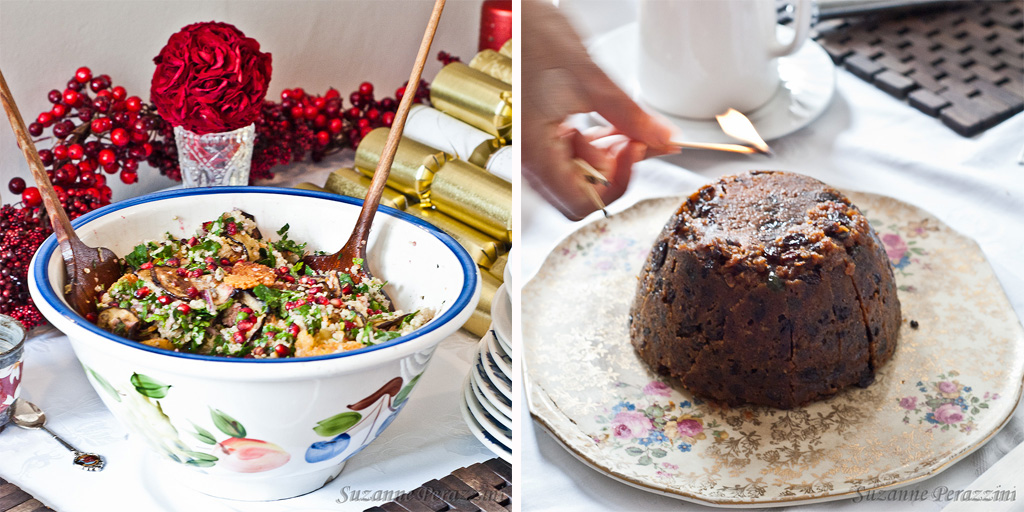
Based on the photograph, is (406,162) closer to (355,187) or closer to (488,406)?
(355,187)

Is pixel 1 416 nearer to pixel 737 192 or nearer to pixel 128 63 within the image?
pixel 128 63

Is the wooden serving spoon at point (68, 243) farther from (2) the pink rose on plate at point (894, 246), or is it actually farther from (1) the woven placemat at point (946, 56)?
(1) the woven placemat at point (946, 56)

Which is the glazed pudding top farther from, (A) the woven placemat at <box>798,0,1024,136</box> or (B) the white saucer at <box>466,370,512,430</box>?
(A) the woven placemat at <box>798,0,1024,136</box>

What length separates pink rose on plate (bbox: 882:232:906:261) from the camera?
31.2 inches

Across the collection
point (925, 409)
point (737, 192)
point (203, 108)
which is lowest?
point (925, 409)

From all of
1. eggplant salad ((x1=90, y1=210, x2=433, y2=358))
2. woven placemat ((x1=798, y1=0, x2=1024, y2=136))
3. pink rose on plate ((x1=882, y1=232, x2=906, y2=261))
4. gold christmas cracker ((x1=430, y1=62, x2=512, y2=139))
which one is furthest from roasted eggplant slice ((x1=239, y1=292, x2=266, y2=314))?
woven placemat ((x1=798, y1=0, x2=1024, y2=136))

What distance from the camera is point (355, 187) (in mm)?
781

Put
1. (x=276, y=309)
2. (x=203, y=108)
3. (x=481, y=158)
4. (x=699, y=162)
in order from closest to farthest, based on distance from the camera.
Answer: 1. (x=276, y=309)
2. (x=203, y=108)
3. (x=481, y=158)
4. (x=699, y=162)

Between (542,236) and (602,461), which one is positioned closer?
(602,461)

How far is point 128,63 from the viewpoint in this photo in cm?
77

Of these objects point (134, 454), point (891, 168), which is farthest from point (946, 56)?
point (134, 454)

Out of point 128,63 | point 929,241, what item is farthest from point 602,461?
point 128,63

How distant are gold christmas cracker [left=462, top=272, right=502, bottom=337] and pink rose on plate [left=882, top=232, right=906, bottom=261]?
14.9 inches

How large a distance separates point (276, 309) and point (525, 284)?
268mm
